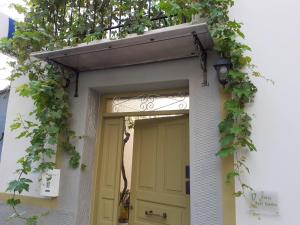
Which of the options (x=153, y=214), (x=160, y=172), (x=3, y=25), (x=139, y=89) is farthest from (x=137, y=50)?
(x=3, y=25)

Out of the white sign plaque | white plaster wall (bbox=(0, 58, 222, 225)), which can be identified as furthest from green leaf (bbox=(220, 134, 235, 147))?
the white sign plaque

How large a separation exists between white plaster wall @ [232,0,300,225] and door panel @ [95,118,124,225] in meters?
1.77

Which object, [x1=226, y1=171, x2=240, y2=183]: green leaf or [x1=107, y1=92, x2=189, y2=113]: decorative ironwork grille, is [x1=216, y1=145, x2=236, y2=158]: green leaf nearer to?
[x1=226, y1=171, x2=240, y2=183]: green leaf

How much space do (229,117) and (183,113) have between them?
0.83 metres

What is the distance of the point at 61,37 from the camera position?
12.3ft

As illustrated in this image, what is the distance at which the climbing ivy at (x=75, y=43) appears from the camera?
8.77 ft

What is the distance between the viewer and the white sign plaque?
Result: 2482 mm

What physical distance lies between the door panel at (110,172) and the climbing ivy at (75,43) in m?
0.49

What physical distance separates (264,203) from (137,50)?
85.3 inches

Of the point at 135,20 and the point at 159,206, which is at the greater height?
the point at 135,20

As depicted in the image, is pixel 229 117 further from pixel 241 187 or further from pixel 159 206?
pixel 159 206

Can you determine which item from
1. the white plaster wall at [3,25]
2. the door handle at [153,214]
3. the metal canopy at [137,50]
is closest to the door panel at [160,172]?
the door handle at [153,214]

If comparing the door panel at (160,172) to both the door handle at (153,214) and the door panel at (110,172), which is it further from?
the door panel at (110,172)

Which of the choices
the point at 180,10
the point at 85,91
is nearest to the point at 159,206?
the point at 85,91
